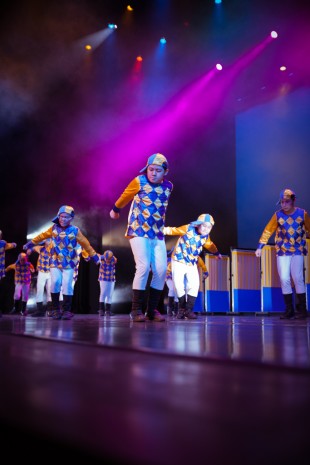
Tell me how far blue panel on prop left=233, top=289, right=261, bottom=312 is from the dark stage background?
152cm

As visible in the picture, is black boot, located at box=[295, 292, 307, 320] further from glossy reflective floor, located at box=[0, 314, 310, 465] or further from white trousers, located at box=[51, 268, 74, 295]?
glossy reflective floor, located at box=[0, 314, 310, 465]

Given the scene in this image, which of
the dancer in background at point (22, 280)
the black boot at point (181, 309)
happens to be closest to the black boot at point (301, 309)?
the black boot at point (181, 309)

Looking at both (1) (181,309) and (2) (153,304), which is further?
(1) (181,309)

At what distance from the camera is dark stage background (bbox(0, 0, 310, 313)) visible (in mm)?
10070

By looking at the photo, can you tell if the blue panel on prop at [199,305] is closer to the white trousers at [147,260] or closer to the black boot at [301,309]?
the black boot at [301,309]

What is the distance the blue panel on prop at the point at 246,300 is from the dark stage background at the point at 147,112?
1517 mm

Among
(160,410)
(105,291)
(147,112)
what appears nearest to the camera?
(160,410)

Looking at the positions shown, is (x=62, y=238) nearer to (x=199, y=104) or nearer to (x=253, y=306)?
(x=253, y=306)

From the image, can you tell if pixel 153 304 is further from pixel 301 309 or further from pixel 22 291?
pixel 22 291

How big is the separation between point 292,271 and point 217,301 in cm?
532

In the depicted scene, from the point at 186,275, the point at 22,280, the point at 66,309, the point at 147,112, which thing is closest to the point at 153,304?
the point at 66,309

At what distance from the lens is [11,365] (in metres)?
1.16

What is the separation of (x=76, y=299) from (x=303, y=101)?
305 inches

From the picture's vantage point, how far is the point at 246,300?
1127cm
